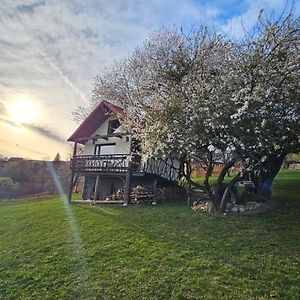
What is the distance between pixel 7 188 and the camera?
3944 centimetres

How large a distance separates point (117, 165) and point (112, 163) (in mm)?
564

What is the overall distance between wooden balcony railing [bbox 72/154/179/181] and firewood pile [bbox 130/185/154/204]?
3.62ft

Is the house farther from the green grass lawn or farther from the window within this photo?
the green grass lawn

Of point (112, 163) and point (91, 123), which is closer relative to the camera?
point (112, 163)

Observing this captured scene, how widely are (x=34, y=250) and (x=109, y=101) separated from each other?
1238 cm

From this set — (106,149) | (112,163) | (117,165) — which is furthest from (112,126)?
(117,165)

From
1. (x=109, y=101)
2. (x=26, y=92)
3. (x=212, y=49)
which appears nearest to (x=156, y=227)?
(x=212, y=49)

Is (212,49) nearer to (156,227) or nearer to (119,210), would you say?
(156,227)

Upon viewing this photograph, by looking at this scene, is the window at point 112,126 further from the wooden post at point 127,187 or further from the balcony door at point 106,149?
the wooden post at point 127,187

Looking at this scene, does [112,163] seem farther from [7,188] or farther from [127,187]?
[7,188]

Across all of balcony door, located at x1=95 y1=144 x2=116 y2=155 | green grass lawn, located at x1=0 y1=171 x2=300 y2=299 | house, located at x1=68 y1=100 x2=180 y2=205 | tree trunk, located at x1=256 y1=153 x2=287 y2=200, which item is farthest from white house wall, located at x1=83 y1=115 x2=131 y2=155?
tree trunk, located at x1=256 y1=153 x2=287 y2=200

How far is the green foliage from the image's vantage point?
38.6m

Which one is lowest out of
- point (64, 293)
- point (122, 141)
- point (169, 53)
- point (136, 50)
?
point (64, 293)

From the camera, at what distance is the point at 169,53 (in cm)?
1301
